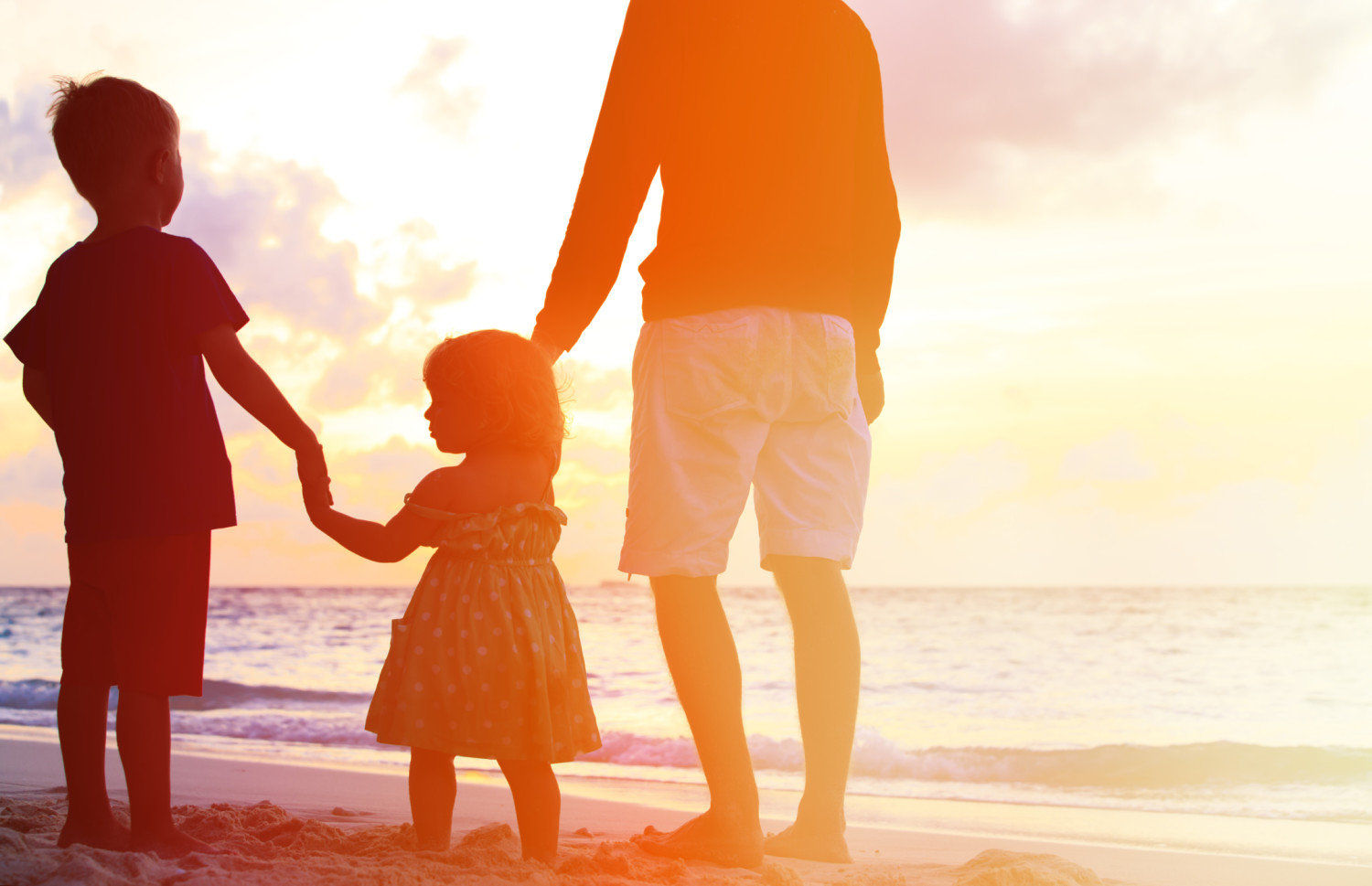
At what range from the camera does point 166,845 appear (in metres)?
1.96

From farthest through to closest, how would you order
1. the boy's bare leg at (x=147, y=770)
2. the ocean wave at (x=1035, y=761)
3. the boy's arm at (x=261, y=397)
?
the ocean wave at (x=1035, y=761) → the boy's arm at (x=261, y=397) → the boy's bare leg at (x=147, y=770)

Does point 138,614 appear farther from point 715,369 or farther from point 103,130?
point 715,369

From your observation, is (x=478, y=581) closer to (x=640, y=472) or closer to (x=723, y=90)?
(x=640, y=472)

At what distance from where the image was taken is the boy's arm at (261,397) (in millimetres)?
2045

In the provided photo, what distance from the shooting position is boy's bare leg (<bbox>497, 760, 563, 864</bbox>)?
205 centimetres

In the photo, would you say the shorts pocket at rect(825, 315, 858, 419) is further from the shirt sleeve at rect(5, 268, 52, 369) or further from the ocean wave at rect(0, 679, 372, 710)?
the ocean wave at rect(0, 679, 372, 710)

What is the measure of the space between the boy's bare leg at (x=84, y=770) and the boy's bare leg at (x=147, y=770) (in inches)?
3.8

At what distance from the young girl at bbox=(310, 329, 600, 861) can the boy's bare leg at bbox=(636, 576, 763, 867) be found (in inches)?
8.8

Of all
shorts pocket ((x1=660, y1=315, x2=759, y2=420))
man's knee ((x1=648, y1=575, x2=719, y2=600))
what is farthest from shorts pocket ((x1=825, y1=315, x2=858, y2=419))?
man's knee ((x1=648, y1=575, x2=719, y2=600))

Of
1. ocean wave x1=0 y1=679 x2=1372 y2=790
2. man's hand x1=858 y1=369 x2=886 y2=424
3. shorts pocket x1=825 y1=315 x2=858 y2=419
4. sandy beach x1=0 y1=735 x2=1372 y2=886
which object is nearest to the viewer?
sandy beach x1=0 y1=735 x2=1372 y2=886

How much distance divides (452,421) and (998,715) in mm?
6712

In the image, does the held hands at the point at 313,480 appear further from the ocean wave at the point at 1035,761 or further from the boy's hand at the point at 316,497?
the ocean wave at the point at 1035,761

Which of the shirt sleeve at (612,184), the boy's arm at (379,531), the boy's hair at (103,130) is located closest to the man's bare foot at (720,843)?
the boy's arm at (379,531)

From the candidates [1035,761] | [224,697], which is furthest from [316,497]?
[224,697]
